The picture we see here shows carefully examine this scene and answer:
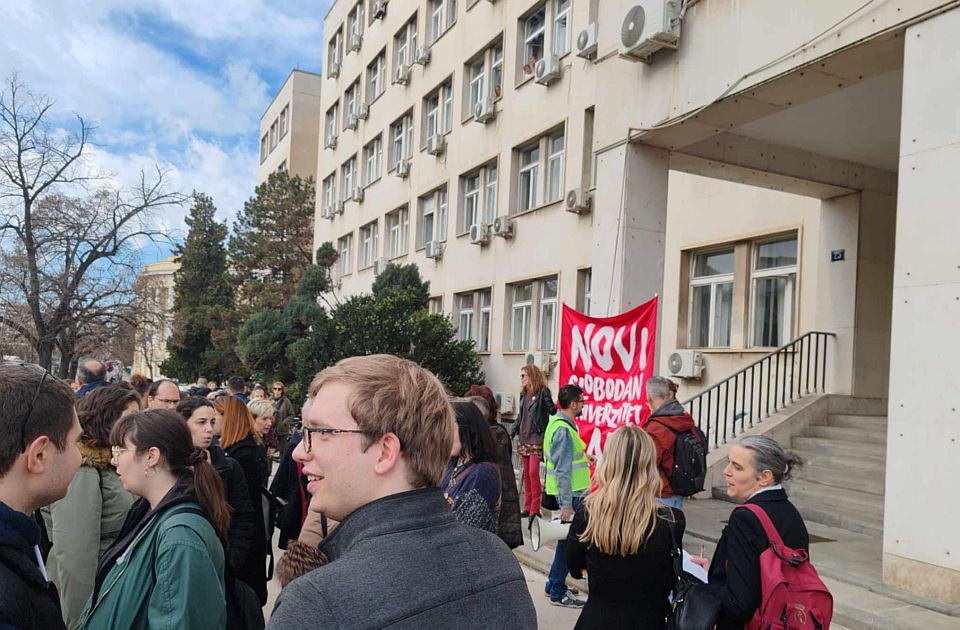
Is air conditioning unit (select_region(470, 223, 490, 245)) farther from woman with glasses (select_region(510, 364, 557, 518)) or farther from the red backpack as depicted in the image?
the red backpack

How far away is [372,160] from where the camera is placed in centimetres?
2941

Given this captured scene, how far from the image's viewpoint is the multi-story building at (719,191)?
5750 mm

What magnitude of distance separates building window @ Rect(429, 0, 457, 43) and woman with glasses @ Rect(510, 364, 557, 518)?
1498cm

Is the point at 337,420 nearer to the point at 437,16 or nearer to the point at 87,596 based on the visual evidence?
the point at 87,596

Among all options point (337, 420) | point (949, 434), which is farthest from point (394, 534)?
point (949, 434)

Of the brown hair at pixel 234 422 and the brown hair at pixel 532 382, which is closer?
the brown hair at pixel 234 422

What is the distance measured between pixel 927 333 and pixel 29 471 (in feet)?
19.5

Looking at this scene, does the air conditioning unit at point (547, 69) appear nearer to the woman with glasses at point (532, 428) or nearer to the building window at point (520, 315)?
the building window at point (520, 315)

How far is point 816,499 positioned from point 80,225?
15655 millimetres

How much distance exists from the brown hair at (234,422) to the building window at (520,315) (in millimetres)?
13051

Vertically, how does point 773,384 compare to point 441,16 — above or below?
below

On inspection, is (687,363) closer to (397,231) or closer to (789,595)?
(789,595)

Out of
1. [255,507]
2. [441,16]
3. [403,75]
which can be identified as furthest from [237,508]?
[403,75]

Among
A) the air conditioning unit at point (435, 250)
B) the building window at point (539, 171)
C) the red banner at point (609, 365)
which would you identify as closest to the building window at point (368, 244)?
the air conditioning unit at point (435, 250)
